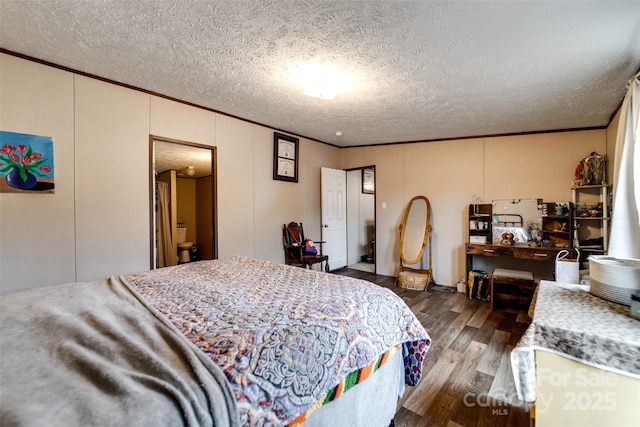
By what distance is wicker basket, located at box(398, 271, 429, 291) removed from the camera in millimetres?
4371

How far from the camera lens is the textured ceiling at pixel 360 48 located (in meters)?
1.62

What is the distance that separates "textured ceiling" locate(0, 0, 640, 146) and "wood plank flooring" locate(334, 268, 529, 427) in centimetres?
242

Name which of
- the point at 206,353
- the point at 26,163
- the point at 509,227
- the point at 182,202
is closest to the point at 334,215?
the point at 509,227

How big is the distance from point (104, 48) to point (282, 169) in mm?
2543

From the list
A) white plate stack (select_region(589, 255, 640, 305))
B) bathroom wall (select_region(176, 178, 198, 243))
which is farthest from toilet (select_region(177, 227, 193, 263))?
white plate stack (select_region(589, 255, 640, 305))

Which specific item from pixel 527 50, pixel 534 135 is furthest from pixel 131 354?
pixel 534 135

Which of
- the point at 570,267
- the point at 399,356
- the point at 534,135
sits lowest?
the point at 399,356

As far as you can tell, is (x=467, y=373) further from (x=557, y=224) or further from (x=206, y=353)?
(x=557, y=224)

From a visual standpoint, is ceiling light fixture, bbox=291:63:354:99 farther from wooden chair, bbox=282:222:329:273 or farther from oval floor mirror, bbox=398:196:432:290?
oval floor mirror, bbox=398:196:432:290

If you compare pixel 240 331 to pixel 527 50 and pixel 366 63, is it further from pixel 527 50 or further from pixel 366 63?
pixel 527 50

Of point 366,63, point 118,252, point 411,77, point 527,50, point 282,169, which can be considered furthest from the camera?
point 282,169

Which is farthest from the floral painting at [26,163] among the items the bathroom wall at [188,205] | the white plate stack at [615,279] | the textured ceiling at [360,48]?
the bathroom wall at [188,205]

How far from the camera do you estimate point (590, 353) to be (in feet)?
3.47

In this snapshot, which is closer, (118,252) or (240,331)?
(240,331)
